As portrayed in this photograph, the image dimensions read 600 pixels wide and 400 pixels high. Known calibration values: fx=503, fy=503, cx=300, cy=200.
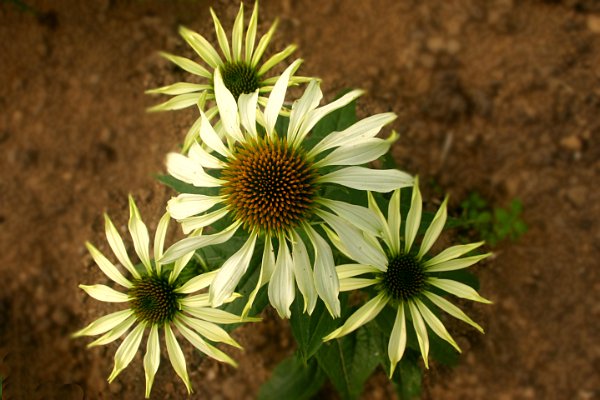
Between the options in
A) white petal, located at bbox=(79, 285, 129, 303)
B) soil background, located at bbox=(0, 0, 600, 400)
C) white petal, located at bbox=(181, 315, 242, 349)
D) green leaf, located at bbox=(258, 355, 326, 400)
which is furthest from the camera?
soil background, located at bbox=(0, 0, 600, 400)

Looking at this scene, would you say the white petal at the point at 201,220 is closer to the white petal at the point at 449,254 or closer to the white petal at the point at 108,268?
the white petal at the point at 108,268

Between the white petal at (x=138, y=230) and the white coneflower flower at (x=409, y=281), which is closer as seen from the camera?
the white coneflower flower at (x=409, y=281)

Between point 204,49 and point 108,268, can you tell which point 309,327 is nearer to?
point 108,268

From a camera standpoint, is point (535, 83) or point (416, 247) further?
point (535, 83)

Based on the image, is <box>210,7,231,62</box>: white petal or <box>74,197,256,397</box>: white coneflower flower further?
<box>210,7,231,62</box>: white petal

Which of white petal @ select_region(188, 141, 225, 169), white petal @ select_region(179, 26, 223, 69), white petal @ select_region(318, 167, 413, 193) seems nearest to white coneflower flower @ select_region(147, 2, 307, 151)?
white petal @ select_region(179, 26, 223, 69)

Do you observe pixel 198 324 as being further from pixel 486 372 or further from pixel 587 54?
pixel 587 54

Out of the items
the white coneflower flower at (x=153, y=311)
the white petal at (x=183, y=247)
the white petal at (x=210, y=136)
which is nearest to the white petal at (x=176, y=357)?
the white coneflower flower at (x=153, y=311)

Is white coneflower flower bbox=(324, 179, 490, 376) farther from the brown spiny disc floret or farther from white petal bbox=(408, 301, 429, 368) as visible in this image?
the brown spiny disc floret

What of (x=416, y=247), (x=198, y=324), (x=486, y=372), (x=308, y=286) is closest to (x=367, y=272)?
(x=416, y=247)
